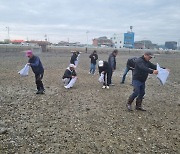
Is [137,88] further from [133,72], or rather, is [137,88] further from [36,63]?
[36,63]

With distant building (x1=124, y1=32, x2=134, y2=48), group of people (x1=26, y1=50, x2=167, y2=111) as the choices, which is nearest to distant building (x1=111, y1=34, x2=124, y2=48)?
distant building (x1=124, y1=32, x2=134, y2=48)

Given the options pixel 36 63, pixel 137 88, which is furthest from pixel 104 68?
pixel 137 88

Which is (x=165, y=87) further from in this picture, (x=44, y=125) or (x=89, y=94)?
(x=44, y=125)

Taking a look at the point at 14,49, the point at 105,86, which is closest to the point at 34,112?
the point at 105,86

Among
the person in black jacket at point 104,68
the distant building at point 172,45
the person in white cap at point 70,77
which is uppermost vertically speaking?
the distant building at point 172,45

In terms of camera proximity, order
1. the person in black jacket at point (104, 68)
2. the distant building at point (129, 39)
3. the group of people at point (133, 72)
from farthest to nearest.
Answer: the distant building at point (129, 39)
the person in black jacket at point (104, 68)
the group of people at point (133, 72)

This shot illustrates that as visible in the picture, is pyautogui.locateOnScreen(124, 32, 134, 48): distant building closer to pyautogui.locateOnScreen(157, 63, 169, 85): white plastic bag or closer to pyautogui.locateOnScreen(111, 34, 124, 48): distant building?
pyautogui.locateOnScreen(111, 34, 124, 48): distant building

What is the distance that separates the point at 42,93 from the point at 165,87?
635cm

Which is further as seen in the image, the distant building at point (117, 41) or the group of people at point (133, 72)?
the distant building at point (117, 41)

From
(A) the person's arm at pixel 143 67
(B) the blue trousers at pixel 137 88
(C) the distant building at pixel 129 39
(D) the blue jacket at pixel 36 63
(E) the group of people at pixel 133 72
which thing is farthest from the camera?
(C) the distant building at pixel 129 39

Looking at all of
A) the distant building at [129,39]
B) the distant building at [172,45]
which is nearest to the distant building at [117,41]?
the distant building at [129,39]

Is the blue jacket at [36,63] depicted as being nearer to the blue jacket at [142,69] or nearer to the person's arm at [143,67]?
the blue jacket at [142,69]

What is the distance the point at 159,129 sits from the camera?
226 inches

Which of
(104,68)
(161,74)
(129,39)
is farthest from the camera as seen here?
(129,39)
